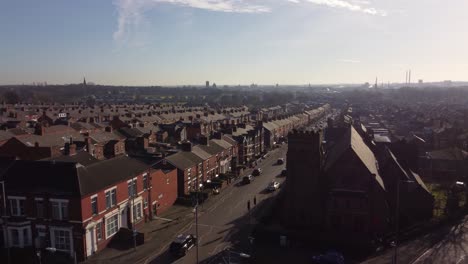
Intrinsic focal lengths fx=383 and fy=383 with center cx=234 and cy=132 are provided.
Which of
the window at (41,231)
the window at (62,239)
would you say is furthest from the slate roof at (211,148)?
the window at (41,231)

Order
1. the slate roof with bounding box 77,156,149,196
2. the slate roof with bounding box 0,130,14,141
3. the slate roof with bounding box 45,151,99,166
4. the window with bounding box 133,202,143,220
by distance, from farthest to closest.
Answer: the slate roof with bounding box 0,130,14,141, the slate roof with bounding box 45,151,99,166, the window with bounding box 133,202,143,220, the slate roof with bounding box 77,156,149,196

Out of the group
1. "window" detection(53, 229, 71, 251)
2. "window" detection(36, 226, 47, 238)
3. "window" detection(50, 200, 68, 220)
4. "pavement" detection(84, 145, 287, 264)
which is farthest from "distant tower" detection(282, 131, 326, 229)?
"window" detection(36, 226, 47, 238)

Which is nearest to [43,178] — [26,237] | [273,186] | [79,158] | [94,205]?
[94,205]

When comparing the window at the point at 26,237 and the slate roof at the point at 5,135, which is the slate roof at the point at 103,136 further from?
the window at the point at 26,237

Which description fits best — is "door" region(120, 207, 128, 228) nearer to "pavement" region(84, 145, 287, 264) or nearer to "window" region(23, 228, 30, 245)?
"pavement" region(84, 145, 287, 264)

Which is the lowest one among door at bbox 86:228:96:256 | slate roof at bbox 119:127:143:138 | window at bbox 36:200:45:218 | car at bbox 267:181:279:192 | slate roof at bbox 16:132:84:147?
car at bbox 267:181:279:192

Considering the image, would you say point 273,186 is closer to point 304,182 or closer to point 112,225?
point 304,182

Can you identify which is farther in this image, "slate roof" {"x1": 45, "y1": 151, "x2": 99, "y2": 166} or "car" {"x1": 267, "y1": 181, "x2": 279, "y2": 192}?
"car" {"x1": 267, "y1": 181, "x2": 279, "y2": 192}
